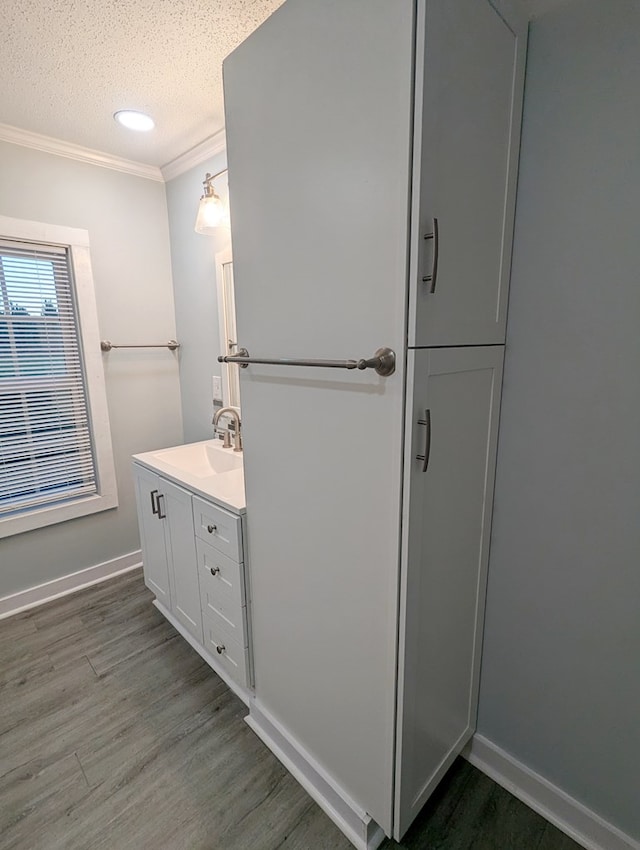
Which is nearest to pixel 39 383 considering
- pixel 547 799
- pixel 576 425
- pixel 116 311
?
pixel 116 311

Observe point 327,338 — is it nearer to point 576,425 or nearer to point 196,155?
point 576,425

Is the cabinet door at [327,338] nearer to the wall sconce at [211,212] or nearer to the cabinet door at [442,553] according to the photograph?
the cabinet door at [442,553]

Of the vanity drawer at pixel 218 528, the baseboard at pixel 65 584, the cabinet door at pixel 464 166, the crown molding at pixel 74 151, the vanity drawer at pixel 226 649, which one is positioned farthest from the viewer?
the baseboard at pixel 65 584

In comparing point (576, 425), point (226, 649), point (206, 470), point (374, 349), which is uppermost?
point (374, 349)

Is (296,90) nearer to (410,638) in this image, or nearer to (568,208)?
(568,208)

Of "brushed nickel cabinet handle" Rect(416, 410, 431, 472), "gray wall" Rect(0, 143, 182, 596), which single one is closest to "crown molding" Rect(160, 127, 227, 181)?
"gray wall" Rect(0, 143, 182, 596)

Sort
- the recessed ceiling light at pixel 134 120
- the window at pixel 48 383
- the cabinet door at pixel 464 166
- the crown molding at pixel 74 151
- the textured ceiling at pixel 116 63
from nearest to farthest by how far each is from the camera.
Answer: the cabinet door at pixel 464 166 → the textured ceiling at pixel 116 63 → the recessed ceiling light at pixel 134 120 → the crown molding at pixel 74 151 → the window at pixel 48 383

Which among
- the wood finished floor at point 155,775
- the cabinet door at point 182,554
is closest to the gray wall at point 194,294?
the cabinet door at point 182,554

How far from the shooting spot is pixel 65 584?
2.38 m

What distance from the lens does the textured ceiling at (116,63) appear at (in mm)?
1271

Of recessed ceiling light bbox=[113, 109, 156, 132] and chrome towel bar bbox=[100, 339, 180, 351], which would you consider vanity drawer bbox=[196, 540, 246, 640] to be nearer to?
chrome towel bar bbox=[100, 339, 180, 351]

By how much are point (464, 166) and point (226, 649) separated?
1.76 meters

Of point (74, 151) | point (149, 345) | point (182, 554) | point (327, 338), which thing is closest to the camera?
point (327, 338)

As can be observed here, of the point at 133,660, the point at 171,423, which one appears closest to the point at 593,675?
the point at 133,660
